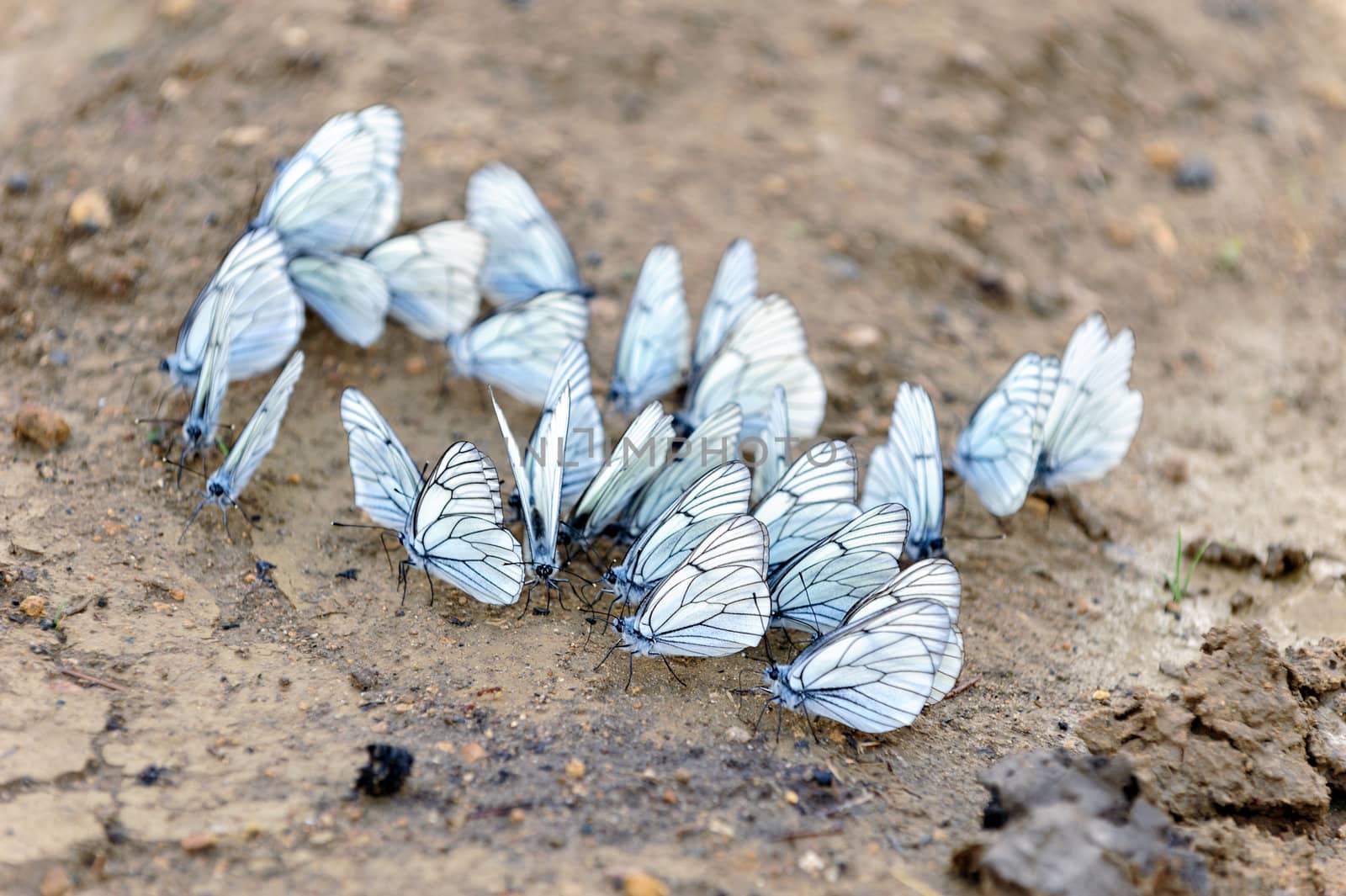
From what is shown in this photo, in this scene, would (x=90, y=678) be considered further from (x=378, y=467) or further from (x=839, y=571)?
(x=839, y=571)

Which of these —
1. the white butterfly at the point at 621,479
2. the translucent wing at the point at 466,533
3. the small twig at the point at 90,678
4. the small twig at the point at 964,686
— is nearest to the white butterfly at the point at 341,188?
the translucent wing at the point at 466,533

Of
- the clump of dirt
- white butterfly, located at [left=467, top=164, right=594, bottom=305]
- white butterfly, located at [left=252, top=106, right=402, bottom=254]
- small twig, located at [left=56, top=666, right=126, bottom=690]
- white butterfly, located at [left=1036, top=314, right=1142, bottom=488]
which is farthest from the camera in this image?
white butterfly, located at [left=467, top=164, right=594, bottom=305]

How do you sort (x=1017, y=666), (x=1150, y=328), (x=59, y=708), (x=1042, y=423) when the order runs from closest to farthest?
(x=59, y=708)
(x=1017, y=666)
(x=1042, y=423)
(x=1150, y=328)

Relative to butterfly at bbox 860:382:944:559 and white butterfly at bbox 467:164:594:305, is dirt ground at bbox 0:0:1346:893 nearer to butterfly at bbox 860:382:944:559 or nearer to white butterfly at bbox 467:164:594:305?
white butterfly at bbox 467:164:594:305

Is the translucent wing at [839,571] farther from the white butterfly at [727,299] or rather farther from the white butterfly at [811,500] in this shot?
the white butterfly at [727,299]

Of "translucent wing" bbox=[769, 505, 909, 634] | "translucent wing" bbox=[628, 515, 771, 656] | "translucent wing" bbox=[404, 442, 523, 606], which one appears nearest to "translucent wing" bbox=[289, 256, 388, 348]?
"translucent wing" bbox=[404, 442, 523, 606]

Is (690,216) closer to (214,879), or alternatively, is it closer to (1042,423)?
(1042,423)

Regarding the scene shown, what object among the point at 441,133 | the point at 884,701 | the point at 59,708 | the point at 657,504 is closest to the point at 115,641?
the point at 59,708

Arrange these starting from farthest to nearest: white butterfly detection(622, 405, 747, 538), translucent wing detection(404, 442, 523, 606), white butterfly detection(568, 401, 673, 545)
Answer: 1. white butterfly detection(622, 405, 747, 538)
2. white butterfly detection(568, 401, 673, 545)
3. translucent wing detection(404, 442, 523, 606)
